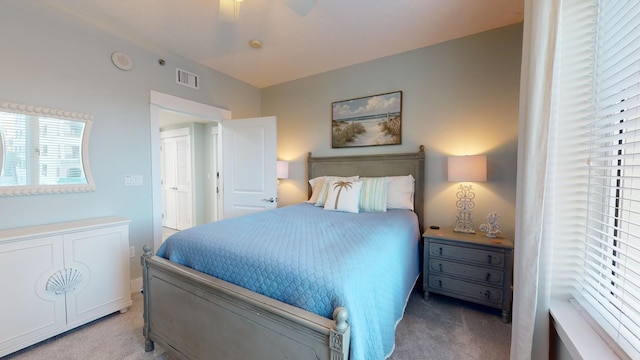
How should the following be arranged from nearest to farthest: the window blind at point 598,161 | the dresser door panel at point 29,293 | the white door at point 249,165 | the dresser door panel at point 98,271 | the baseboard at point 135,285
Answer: the window blind at point 598,161
the dresser door panel at point 29,293
the dresser door panel at point 98,271
the baseboard at point 135,285
the white door at point 249,165

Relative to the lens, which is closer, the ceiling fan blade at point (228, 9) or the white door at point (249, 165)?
the ceiling fan blade at point (228, 9)

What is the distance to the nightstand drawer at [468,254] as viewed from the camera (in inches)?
78.1

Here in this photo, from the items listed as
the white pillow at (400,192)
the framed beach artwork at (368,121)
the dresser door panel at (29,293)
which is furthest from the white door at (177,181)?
the white pillow at (400,192)

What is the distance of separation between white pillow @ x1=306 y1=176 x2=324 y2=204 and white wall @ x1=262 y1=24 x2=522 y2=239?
18.4 inches

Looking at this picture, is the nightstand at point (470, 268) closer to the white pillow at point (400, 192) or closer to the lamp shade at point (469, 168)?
the white pillow at point (400, 192)

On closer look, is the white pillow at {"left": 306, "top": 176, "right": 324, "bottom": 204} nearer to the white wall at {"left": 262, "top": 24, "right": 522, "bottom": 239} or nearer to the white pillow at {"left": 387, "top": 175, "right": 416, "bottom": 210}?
the white wall at {"left": 262, "top": 24, "right": 522, "bottom": 239}

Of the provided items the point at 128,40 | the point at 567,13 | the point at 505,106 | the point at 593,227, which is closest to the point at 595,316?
the point at 593,227

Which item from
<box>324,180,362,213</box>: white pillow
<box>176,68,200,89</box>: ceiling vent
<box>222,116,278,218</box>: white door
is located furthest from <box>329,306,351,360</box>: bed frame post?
<box>176,68,200,89</box>: ceiling vent

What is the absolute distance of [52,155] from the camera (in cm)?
201

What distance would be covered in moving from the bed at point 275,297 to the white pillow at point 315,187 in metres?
1.10

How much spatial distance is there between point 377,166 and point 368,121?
2.00ft

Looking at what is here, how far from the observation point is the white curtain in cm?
93

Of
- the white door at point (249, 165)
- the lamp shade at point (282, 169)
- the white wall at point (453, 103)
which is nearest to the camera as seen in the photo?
the white wall at point (453, 103)

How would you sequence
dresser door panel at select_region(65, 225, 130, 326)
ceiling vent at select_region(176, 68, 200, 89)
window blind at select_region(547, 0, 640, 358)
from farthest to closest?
ceiling vent at select_region(176, 68, 200, 89) → dresser door panel at select_region(65, 225, 130, 326) → window blind at select_region(547, 0, 640, 358)
